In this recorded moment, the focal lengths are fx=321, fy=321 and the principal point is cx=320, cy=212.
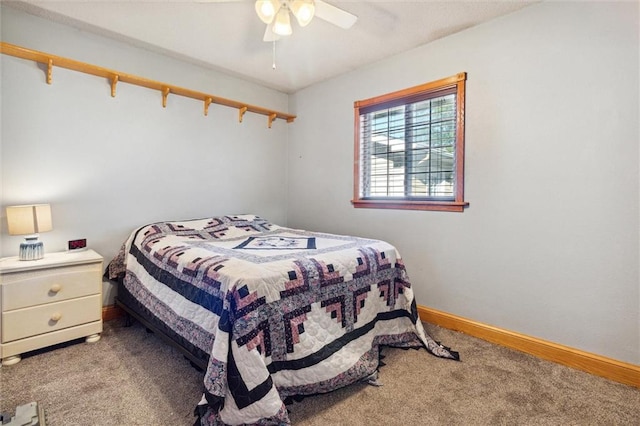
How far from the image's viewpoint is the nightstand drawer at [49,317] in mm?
1961

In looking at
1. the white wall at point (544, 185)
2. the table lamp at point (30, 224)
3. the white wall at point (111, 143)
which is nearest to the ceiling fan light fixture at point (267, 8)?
the white wall at point (544, 185)

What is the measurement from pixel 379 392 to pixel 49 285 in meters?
2.18

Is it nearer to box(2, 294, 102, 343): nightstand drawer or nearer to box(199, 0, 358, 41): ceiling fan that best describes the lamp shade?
box(2, 294, 102, 343): nightstand drawer

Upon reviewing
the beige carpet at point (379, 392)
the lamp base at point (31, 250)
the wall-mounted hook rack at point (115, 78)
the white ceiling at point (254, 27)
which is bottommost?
the beige carpet at point (379, 392)

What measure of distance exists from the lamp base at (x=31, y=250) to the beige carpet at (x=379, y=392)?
63 cm

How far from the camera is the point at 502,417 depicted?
5.01 feet

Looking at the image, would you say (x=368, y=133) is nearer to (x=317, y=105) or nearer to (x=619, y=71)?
(x=317, y=105)

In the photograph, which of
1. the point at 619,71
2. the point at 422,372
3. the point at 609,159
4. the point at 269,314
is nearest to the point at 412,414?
the point at 422,372

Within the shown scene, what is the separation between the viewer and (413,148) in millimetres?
2832

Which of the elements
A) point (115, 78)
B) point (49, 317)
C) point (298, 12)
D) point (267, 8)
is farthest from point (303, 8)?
point (49, 317)

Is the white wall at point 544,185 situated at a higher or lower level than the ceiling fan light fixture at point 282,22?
→ lower

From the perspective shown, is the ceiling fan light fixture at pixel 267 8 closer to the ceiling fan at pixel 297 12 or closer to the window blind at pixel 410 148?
the ceiling fan at pixel 297 12

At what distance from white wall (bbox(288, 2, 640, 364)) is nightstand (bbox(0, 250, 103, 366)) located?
2483 mm

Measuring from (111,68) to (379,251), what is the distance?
263cm
